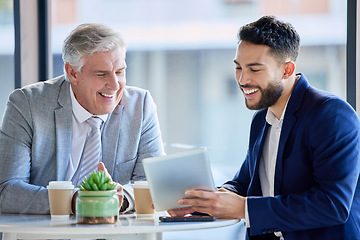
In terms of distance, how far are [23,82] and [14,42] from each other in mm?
265

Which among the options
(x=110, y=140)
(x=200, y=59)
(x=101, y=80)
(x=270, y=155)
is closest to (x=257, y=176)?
(x=270, y=155)

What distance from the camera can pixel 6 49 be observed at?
3760 mm

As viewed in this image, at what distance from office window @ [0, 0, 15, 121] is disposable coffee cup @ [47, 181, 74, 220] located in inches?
73.2

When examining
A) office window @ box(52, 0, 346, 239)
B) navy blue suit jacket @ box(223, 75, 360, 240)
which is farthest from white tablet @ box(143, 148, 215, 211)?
office window @ box(52, 0, 346, 239)

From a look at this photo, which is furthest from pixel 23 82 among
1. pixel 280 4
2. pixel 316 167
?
pixel 316 167

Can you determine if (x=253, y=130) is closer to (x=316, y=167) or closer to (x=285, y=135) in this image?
(x=285, y=135)

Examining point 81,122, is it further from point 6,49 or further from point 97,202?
point 6,49

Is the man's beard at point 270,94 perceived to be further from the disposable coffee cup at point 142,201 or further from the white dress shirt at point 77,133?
the white dress shirt at point 77,133

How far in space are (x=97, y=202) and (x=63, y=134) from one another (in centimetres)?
73

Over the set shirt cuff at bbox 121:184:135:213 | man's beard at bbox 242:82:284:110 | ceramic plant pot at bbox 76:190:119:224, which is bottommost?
shirt cuff at bbox 121:184:135:213

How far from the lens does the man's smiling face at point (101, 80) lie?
2.57m

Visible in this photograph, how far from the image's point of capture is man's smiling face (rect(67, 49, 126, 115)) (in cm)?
257

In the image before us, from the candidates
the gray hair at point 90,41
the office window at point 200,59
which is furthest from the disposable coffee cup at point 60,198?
the office window at point 200,59

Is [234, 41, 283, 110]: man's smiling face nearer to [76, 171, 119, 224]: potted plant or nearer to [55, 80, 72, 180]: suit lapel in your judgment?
[76, 171, 119, 224]: potted plant
